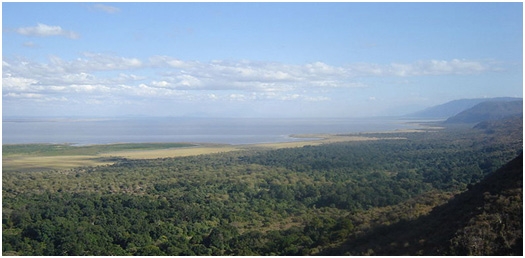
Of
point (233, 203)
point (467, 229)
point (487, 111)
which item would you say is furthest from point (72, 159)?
point (487, 111)

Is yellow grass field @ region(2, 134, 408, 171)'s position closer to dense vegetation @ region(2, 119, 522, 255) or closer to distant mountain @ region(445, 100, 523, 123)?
dense vegetation @ region(2, 119, 522, 255)

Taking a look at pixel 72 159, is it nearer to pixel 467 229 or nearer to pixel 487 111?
pixel 467 229

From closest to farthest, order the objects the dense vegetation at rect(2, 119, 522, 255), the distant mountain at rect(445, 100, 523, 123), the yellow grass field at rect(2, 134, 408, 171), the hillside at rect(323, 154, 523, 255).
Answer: the hillside at rect(323, 154, 523, 255), the dense vegetation at rect(2, 119, 522, 255), the yellow grass field at rect(2, 134, 408, 171), the distant mountain at rect(445, 100, 523, 123)

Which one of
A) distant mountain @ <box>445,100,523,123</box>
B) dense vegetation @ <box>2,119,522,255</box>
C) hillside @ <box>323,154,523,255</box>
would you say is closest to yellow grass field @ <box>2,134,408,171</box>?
dense vegetation @ <box>2,119,522,255</box>

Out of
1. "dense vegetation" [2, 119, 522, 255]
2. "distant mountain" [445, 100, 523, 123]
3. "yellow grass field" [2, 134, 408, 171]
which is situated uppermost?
"distant mountain" [445, 100, 523, 123]

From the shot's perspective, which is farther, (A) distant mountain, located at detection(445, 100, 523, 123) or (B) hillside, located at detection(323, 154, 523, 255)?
(A) distant mountain, located at detection(445, 100, 523, 123)

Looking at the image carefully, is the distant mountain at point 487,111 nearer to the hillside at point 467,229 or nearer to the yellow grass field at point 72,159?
the yellow grass field at point 72,159
